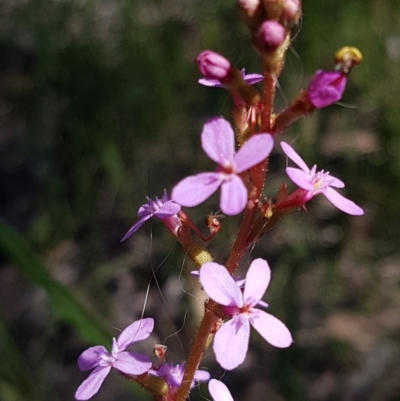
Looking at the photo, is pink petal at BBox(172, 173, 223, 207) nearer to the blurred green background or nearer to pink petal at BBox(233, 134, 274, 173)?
pink petal at BBox(233, 134, 274, 173)

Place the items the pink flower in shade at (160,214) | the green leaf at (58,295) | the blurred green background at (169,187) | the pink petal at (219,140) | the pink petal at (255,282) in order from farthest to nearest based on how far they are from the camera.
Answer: the blurred green background at (169,187), the green leaf at (58,295), the pink flower in shade at (160,214), the pink petal at (255,282), the pink petal at (219,140)

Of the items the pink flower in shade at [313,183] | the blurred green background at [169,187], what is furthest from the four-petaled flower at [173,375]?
the blurred green background at [169,187]

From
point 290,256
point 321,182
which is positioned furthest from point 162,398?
point 290,256

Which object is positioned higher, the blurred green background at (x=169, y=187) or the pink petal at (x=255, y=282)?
the pink petal at (x=255, y=282)

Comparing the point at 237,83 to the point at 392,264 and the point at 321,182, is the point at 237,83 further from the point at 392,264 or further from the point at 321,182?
the point at 392,264

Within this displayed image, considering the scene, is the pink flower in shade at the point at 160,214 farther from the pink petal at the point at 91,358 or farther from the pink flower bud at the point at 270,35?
the pink flower bud at the point at 270,35

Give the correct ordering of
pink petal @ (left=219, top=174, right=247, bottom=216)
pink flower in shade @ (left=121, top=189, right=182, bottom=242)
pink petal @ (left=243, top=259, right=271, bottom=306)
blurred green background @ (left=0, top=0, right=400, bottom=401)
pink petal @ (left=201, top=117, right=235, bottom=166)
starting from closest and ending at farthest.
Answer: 1. pink petal @ (left=219, top=174, right=247, bottom=216)
2. pink petal @ (left=201, top=117, right=235, bottom=166)
3. pink petal @ (left=243, top=259, right=271, bottom=306)
4. pink flower in shade @ (left=121, top=189, right=182, bottom=242)
5. blurred green background @ (left=0, top=0, right=400, bottom=401)

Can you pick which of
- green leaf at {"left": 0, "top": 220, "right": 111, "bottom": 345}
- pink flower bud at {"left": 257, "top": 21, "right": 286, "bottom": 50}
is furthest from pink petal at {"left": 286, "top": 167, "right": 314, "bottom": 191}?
green leaf at {"left": 0, "top": 220, "right": 111, "bottom": 345}
